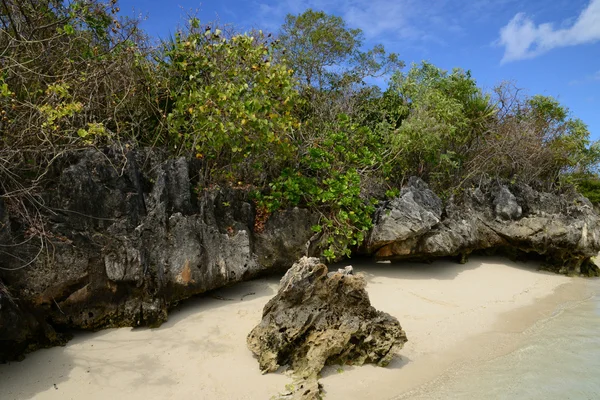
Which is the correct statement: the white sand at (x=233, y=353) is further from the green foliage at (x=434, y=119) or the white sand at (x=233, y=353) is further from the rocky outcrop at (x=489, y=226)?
the green foliage at (x=434, y=119)

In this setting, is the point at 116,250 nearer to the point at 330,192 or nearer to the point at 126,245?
the point at 126,245

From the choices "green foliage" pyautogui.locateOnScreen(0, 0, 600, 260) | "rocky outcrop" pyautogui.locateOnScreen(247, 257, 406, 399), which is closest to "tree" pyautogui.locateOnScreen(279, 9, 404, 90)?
"green foliage" pyautogui.locateOnScreen(0, 0, 600, 260)

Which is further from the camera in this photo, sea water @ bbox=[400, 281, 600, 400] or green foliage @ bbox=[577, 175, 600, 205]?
green foliage @ bbox=[577, 175, 600, 205]

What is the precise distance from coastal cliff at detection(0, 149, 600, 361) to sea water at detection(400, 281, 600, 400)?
3.37 meters

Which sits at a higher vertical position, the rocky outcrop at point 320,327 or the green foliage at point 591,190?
the green foliage at point 591,190

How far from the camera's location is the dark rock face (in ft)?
18.7

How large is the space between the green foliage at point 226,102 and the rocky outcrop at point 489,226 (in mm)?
3088

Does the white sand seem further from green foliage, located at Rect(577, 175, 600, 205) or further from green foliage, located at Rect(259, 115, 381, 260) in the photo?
green foliage, located at Rect(577, 175, 600, 205)

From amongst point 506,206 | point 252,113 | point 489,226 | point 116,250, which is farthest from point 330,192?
point 506,206

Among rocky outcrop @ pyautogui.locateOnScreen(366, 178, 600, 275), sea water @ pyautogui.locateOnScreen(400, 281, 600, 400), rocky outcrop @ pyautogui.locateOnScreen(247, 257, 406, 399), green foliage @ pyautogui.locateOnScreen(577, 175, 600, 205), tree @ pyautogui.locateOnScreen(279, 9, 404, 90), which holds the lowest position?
sea water @ pyautogui.locateOnScreen(400, 281, 600, 400)

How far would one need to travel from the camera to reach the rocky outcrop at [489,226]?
956cm

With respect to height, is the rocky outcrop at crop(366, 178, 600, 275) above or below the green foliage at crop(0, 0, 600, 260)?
below

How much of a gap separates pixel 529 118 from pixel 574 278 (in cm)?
612

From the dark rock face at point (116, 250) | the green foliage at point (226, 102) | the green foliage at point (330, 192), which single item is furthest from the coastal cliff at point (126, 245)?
the green foliage at point (226, 102)
